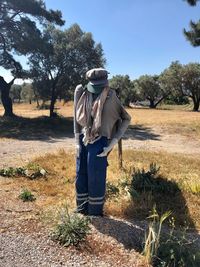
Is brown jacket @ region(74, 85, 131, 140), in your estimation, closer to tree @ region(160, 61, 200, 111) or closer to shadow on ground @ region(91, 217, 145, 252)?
shadow on ground @ region(91, 217, 145, 252)

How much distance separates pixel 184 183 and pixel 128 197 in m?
1.19

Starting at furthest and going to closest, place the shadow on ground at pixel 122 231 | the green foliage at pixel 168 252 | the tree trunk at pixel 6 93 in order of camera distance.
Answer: the tree trunk at pixel 6 93, the shadow on ground at pixel 122 231, the green foliage at pixel 168 252

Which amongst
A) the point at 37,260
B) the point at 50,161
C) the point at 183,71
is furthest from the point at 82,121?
the point at 183,71

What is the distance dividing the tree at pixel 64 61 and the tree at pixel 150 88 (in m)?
28.7

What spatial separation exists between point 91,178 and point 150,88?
1946 inches

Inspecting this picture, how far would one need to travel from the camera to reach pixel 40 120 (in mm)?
22219

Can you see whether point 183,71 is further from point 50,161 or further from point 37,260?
point 37,260

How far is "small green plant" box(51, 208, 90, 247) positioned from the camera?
388 cm

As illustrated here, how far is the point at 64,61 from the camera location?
23.4 meters

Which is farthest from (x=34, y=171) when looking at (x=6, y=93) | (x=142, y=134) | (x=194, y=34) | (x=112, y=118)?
(x=6, y=93)

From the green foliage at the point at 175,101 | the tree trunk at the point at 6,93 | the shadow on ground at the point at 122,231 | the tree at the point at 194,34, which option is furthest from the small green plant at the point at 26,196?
the green foliage at the point at 175,101

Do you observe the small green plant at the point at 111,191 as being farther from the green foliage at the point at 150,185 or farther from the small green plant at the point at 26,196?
the small green plant at the point at 26,196

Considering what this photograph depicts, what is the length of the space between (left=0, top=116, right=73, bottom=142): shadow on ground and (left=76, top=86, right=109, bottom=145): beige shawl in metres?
11.3

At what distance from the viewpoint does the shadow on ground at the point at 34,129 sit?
56.1 feet
